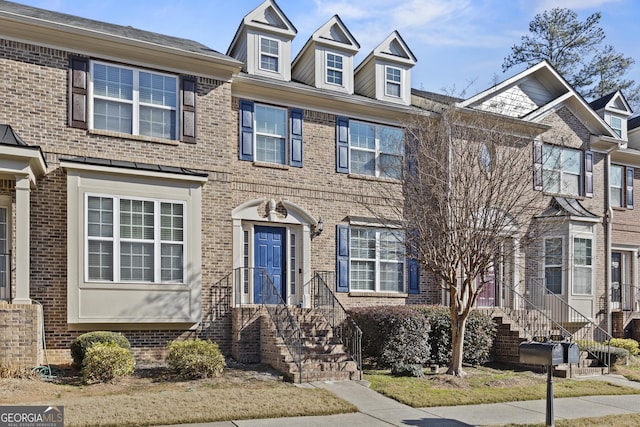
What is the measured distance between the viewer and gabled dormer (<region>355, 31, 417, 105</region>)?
17.5 m

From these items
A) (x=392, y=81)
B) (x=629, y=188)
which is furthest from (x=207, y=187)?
(x=629, y=188)

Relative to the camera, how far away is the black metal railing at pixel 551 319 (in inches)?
602

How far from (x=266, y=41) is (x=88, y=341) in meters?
8.93

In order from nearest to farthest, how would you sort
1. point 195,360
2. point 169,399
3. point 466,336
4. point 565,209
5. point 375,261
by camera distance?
1. point 169,399
2. point 195,360
3. point 466,336
4. point 375,261
5. point 565,209

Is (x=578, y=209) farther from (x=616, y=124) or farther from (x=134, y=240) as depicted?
(x=134, y=240)

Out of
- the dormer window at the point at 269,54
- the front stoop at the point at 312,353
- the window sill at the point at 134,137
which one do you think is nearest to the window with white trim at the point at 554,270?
the front stoop at the point at 312,353

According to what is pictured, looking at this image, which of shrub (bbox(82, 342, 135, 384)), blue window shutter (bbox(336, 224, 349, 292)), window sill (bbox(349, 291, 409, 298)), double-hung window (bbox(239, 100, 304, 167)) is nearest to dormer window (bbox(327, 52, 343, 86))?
double-hung window (bbox(239, 100, 304, 167))

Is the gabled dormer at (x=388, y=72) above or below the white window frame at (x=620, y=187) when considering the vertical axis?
above

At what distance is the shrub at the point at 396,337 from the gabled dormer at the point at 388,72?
6781 millimetres

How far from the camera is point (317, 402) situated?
979 cm

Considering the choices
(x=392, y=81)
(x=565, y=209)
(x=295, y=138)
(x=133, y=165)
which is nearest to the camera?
(x=133, y=165)

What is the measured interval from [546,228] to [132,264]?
9.17 metres

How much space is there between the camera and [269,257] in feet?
50.1

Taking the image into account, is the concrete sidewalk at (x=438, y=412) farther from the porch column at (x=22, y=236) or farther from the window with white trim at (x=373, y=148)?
the window with white trim at (x=373, y=148)
